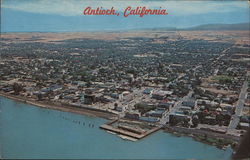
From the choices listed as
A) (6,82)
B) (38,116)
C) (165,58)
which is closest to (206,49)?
(165,58)

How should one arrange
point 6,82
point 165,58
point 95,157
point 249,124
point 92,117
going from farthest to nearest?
point 165,58 < point 6,82 < point 92,117 < point 249,124 < point 95,157

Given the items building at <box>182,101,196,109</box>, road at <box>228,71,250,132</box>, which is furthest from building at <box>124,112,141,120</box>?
road at <box>228,71,250,132</box>

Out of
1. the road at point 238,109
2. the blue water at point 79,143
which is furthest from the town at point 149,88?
the blue water at point 79,143

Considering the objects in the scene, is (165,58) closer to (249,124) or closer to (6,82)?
(6,82)

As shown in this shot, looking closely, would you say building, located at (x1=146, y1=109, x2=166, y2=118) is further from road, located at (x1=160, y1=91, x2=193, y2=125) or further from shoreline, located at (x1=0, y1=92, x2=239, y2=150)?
shoreline, located at (x1=0, y1=92, x2=239, y2=150)

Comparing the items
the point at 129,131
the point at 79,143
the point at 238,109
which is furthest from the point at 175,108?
the point at 79,143

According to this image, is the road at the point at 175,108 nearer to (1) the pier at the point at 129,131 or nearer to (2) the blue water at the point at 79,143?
(1) the pier at the point at 129,131

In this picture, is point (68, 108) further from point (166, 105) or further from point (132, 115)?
point (166, 105)
